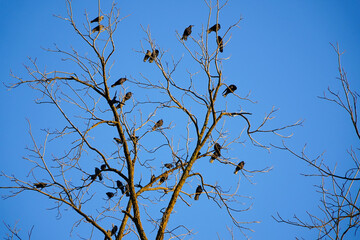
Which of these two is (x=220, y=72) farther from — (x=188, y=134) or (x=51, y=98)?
(x=51, y=98)

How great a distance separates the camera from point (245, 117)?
457 centimetres

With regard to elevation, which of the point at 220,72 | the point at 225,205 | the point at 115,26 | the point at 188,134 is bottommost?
the point at 225,205

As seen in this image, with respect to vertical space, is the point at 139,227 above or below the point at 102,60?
below

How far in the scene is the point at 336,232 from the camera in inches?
151

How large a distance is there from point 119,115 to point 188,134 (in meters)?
0.85

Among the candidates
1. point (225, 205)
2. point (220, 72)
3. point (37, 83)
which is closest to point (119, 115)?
point (37, 83)

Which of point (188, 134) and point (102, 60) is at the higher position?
point (102, 60)

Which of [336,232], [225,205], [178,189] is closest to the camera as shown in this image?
[336,232]

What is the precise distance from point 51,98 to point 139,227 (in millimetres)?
1705

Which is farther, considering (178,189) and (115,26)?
(115,26)

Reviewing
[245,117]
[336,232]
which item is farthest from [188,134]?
[336,232]

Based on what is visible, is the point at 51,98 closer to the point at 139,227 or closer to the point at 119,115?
the point at 119,115

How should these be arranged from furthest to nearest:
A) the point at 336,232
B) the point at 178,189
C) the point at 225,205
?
the point at 225,205
the point at 178,189
the point at 336,232

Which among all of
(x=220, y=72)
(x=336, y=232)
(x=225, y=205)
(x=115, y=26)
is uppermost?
(x=115, y=26)
